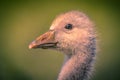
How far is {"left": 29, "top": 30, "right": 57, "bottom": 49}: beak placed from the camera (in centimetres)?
841

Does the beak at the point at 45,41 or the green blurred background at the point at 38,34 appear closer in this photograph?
the beak at the point at 45,41

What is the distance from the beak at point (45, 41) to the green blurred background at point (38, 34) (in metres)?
5.33

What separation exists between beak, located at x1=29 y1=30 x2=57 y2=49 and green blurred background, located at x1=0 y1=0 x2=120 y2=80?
533 cm

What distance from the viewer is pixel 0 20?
20406 mm

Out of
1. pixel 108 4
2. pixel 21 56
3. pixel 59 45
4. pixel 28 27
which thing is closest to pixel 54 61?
pixel 21 56

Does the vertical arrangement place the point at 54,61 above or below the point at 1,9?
below

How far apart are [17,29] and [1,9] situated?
231 centimetres

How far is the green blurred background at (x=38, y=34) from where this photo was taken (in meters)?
15.8

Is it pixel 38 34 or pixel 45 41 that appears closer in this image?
pixel 45 41

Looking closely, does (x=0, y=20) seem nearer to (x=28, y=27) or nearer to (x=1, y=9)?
(x=1, y=9)

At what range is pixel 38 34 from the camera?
56.1 feet

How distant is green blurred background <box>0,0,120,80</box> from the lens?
623 inches

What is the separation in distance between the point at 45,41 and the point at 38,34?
8.65m

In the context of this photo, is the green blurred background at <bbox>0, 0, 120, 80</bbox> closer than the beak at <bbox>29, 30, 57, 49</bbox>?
No
